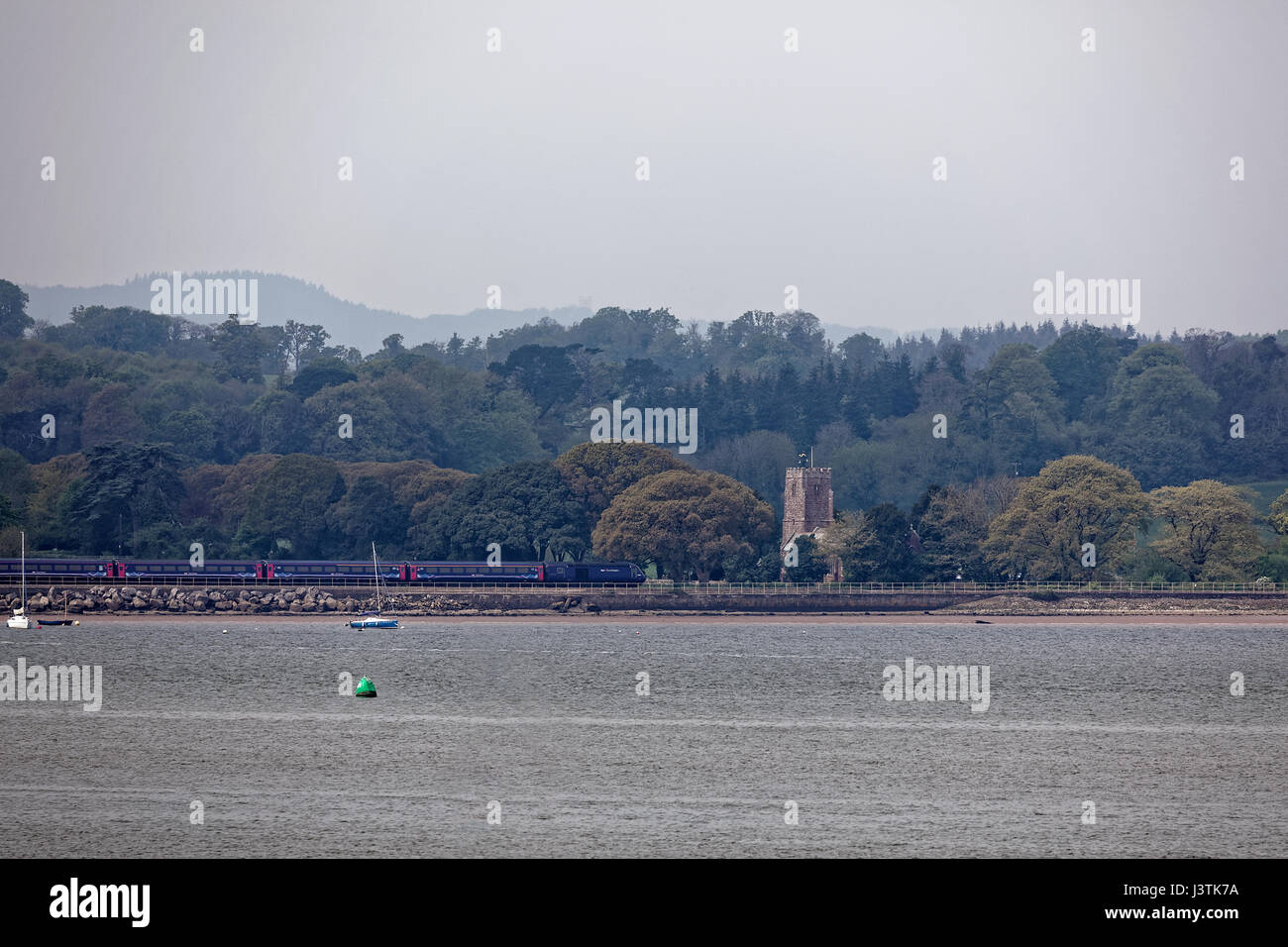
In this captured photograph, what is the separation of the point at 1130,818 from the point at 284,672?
4814 centimetres

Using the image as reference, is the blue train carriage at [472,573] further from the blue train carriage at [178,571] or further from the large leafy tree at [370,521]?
the large leafy tree at [370,521]

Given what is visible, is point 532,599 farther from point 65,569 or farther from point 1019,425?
point 1019,425

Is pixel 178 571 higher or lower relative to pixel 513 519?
lower

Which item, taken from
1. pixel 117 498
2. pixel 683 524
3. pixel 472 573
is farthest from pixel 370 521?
pixel 683 524

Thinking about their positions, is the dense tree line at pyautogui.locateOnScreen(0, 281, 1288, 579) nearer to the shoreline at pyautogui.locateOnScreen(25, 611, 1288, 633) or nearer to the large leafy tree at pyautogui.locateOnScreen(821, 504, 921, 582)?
the large leafy tree at pyautogui.locateOnScreen(821, 504, 921, 582)

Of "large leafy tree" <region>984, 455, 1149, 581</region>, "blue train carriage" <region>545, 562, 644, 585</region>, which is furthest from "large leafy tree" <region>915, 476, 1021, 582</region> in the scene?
"blue train carriage" <region>545, 562, 644, 585</region>

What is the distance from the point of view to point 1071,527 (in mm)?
125625

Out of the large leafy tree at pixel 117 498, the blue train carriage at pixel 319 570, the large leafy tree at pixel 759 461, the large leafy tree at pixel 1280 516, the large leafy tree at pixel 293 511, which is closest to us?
the blue train carriage at pixel 319 570

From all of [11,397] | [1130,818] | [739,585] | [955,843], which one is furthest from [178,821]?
[11,397]

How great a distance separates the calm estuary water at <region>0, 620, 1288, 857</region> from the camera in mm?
36125

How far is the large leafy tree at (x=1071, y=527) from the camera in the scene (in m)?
125

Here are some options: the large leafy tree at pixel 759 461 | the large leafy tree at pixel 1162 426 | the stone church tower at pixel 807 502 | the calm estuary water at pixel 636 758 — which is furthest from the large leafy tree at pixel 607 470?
the large leafy tree at pixel 1162 426

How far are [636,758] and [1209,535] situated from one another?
3493 inches

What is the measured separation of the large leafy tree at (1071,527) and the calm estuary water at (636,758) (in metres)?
35.4
